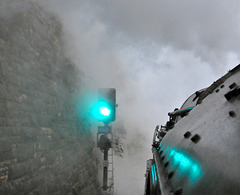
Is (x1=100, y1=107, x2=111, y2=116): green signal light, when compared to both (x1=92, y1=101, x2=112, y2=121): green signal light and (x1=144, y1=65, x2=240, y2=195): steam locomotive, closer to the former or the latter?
(x1=92, y1=101, x2=112, y2=121): green signal light

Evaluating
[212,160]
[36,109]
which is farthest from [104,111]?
[212,160]

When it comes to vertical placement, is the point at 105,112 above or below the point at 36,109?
below

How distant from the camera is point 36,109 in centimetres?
433

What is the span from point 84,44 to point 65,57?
5.90 ft

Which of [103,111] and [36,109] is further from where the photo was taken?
[36,109]

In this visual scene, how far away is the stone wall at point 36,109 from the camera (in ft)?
11.5

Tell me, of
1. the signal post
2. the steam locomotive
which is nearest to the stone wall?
the signal post

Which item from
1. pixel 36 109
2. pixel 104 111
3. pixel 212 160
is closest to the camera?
pixel 212 160

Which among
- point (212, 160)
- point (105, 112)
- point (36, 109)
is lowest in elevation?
point (212, 160)

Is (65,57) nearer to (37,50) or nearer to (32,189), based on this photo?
(37,50)

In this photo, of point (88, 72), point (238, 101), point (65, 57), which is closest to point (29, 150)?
point (65, 57)

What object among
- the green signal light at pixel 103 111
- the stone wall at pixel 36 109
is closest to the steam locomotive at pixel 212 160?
the green signal light at pixel 103 111

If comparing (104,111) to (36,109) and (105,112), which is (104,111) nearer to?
(105,112)

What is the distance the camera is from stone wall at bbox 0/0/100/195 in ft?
11.5
